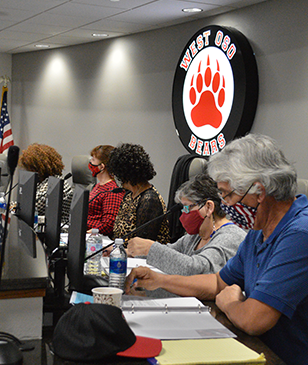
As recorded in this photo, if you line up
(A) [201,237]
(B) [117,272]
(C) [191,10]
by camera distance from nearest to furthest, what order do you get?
(B) [117,272] → (A) [201,237] → (C) [191,10]

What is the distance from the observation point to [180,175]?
4051mm

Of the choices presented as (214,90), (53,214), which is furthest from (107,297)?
(214,90)

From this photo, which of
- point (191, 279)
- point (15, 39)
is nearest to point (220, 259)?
point (191, 279)

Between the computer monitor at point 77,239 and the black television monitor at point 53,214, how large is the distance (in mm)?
320

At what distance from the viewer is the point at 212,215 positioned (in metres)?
2.13

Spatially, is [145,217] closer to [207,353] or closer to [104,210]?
[104,210]

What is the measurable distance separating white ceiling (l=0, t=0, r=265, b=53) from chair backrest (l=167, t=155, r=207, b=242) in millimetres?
1337

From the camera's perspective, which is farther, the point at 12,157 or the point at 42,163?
the point at 42,163

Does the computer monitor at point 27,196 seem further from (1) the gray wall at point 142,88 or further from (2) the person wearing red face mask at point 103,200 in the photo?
(1) the gray wall at point 142,88

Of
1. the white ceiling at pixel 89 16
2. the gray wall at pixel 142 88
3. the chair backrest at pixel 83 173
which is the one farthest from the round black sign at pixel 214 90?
the chair backrest at pixel 83 173

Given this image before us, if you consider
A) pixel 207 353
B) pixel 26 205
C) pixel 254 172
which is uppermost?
pixel 254 172

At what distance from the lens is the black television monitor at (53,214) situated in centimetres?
201

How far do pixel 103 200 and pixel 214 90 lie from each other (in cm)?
158

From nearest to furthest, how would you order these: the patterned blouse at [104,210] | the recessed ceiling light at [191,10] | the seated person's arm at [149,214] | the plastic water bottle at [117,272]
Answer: the plastic water bottle at [117,272] → the seated person's arm at [149,214] → the patterned blouse at [104,210] → the recessed ceiling light at [191,10]
